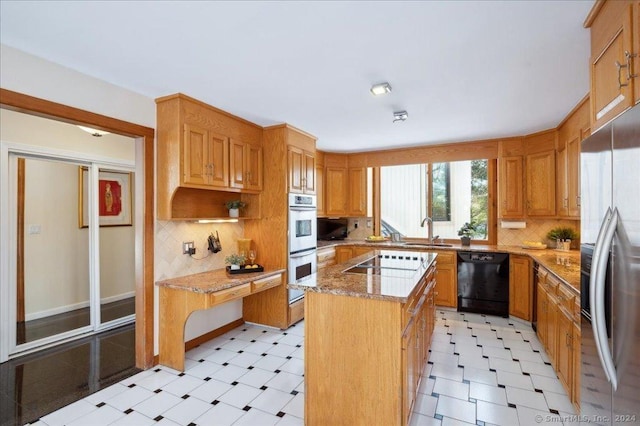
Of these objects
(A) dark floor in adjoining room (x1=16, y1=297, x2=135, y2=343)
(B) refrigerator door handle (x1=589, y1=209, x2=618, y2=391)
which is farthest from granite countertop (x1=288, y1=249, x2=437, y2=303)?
(A) dark floor in adjoining room (x1=16, y1=297, x2=135, y2=343)

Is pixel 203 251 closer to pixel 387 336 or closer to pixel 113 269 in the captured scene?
pixel 113 269

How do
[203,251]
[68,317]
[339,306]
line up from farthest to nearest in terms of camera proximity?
[68,317], [203,251], [339,306]

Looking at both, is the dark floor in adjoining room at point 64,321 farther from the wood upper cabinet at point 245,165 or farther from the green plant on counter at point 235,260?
the wood upper cabinet at point 245,165

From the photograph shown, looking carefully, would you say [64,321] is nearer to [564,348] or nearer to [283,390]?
[283,390]

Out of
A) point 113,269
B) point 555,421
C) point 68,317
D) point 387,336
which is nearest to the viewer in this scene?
point 387,336

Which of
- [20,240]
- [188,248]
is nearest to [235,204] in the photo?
[188,248]

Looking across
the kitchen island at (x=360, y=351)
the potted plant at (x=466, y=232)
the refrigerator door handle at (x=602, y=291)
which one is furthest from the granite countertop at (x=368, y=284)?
the potted plant at (x=466, y=232)

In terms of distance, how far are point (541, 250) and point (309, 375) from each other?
12.0ft

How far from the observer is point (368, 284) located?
2.01m

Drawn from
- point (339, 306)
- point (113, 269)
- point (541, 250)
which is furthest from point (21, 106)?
point (541, 250)

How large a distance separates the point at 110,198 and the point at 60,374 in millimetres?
2433

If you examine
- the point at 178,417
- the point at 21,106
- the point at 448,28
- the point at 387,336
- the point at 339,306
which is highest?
the point at 448,28

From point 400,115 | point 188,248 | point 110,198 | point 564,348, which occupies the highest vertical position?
point 400,115

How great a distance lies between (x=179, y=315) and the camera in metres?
2.77
